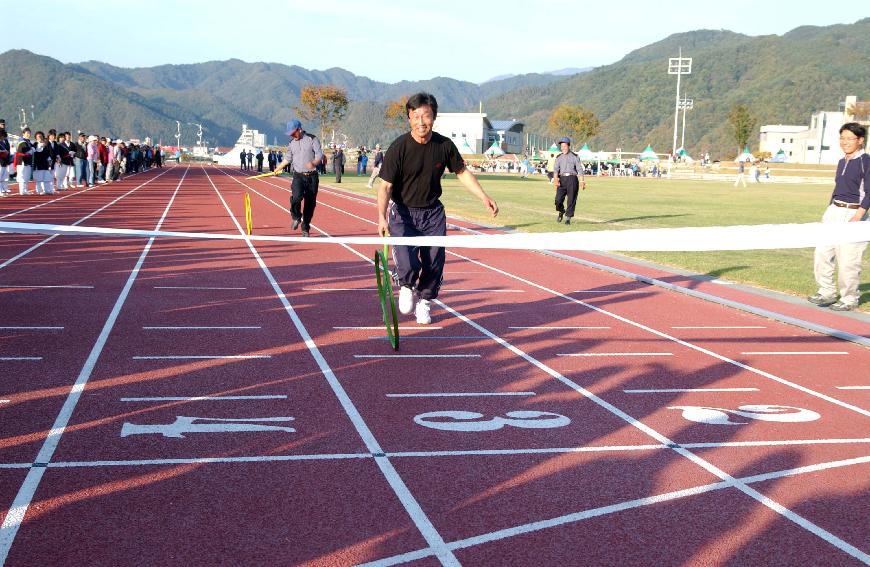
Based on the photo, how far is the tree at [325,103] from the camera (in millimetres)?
89250

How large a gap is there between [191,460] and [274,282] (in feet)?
22.6

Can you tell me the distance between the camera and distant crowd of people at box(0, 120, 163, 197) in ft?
86.9

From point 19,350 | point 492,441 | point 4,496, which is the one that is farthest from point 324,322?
point 4,496

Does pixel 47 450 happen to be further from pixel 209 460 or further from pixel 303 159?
pixel 303 159

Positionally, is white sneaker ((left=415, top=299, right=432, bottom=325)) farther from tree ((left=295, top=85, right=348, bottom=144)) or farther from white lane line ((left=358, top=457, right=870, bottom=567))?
tree ((left=295, top=85, right=348, bottom=144))

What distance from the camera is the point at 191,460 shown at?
4.98m

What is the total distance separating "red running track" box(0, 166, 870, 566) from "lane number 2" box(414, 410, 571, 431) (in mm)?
27

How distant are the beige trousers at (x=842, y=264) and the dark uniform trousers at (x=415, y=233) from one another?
4.51m

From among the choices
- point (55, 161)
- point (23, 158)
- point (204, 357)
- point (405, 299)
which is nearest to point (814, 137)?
point (55, 161)

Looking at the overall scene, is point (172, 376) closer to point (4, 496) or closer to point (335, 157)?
point (4, 496)

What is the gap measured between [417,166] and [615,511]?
4560 mm

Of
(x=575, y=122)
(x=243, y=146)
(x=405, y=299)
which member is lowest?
(x=405, y=299)

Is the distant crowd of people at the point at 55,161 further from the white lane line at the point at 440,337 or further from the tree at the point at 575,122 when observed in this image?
the tree at the point at 575,122

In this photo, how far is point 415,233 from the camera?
852 cm
